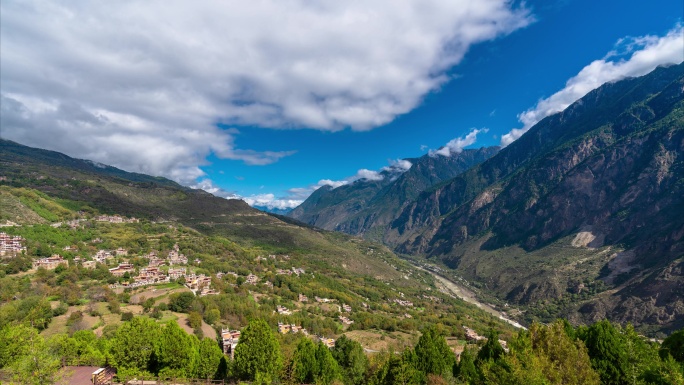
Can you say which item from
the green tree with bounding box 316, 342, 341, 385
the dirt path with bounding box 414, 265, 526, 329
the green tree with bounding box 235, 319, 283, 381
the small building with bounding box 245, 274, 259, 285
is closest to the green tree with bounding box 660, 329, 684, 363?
the green tree with bounding box 316, 342, 341, 385

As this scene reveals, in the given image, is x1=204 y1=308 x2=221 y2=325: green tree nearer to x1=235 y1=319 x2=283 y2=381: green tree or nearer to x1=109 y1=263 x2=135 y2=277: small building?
x1=109 y1=263 x2=135 y2=277: small building

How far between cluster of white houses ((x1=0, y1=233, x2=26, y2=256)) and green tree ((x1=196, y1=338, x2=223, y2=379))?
224 feet

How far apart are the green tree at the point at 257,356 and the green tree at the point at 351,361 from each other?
12.0m

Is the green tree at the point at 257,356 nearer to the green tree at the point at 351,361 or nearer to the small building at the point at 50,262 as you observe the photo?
the green tree at the point at 351,361

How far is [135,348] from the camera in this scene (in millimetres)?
32312

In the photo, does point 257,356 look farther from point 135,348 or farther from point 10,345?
point 10,345

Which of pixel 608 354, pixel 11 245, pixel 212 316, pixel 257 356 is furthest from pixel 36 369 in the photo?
pixel 11 245

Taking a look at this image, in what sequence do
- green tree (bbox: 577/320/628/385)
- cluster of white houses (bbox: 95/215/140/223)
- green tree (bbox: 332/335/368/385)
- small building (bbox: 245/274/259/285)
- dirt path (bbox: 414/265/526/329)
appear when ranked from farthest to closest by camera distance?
dirt path (bbox: 414/265/526/329) → cluster of white houses (bbox: 95/215/140/223) → small building (bbox: 245/274/259/285) → green tree (bbox: 332/335/368/385) → green tree (bbox: 577/320/628/385)

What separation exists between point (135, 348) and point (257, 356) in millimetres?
12498

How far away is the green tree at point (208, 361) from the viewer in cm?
3347

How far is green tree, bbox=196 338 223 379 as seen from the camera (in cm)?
3347

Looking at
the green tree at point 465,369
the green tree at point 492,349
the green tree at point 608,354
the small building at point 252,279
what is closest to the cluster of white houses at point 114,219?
the small building at point 252,279

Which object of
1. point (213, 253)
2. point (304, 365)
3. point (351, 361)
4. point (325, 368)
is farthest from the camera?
point (213, 253)

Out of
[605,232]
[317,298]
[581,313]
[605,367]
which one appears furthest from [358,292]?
[605,232]
